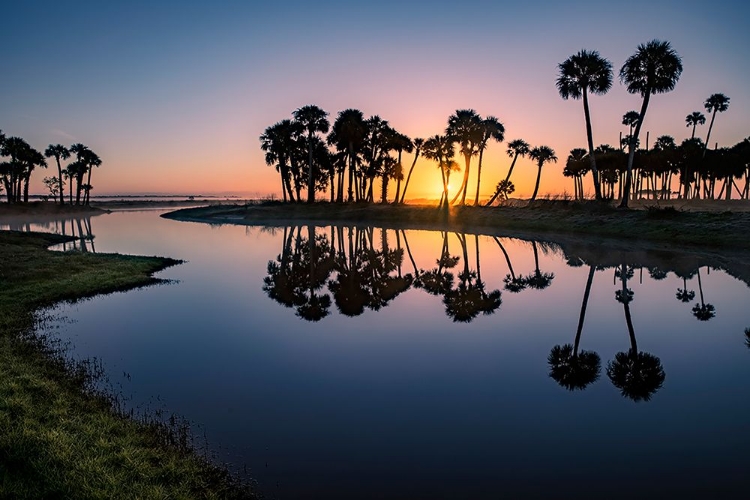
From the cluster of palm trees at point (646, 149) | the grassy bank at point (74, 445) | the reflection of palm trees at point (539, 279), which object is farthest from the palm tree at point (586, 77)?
the grassy bank at point (74, 445)

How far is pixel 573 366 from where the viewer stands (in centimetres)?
1054

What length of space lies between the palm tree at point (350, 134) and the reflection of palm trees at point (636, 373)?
70054mm

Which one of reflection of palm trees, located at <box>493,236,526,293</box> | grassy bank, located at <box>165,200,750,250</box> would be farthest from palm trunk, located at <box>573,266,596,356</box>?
grassy bank, located at <box>165,200,750,250</box>

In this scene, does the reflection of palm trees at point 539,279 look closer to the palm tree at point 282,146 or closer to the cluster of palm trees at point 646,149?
the cluster of palm trees at point 646,149

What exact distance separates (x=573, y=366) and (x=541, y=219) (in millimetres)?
43572

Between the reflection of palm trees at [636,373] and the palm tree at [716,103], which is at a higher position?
the palm tree at [716,103]

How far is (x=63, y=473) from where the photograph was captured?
5637 millimetres

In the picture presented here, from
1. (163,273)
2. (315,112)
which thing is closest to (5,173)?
(315,112)

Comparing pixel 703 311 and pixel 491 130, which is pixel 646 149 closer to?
pixel 491 130

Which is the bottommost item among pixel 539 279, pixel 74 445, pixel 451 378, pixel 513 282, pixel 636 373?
pixel 451 378

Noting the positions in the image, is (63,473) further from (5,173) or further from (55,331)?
(5,173)

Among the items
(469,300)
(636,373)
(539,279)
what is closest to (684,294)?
(539,279)

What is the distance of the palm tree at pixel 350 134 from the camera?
3054 inches

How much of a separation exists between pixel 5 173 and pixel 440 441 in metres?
122
